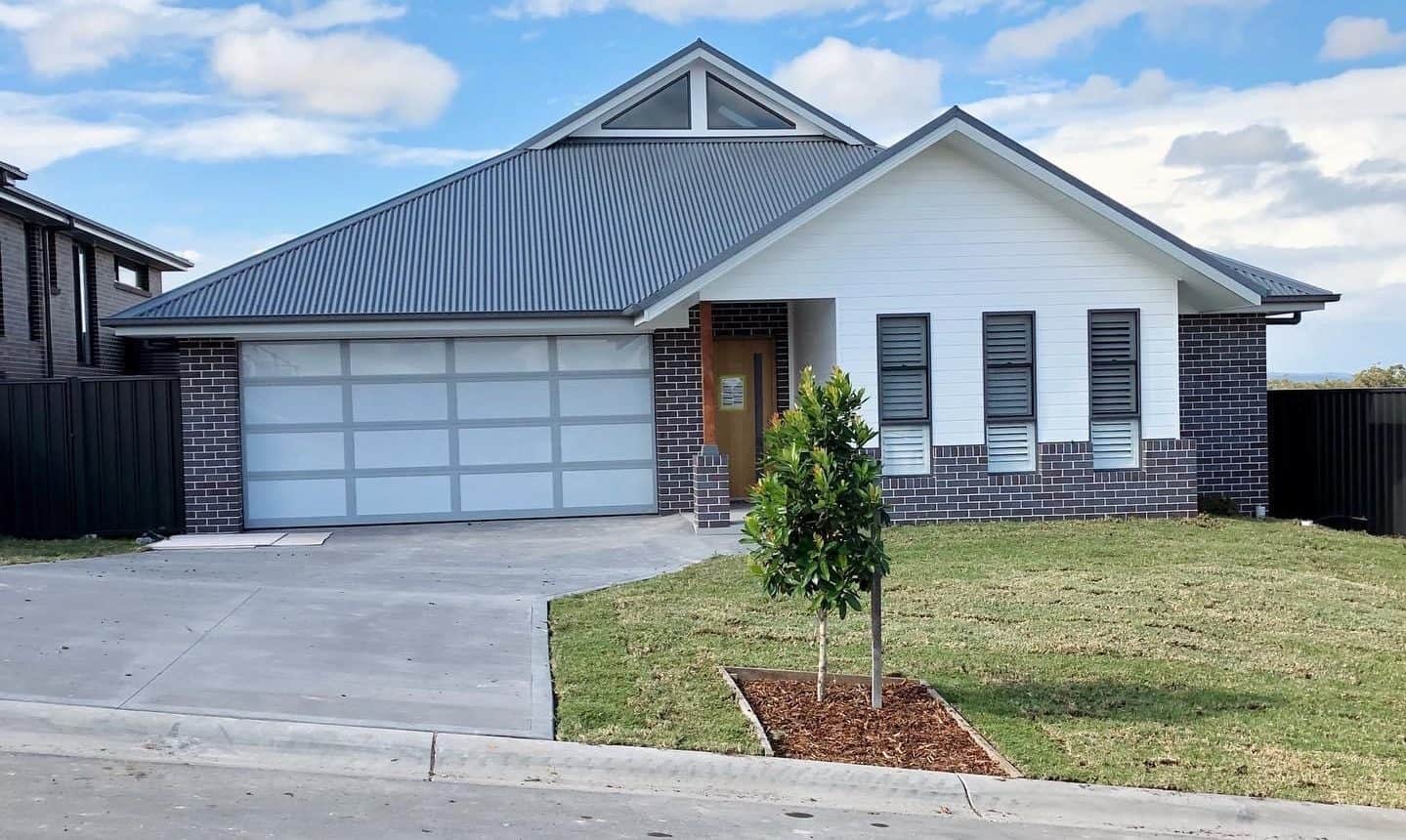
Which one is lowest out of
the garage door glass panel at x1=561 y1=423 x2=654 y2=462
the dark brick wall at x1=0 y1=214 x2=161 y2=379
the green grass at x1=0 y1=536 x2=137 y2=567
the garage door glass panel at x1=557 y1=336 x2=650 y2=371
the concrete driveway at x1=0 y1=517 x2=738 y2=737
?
the concrete driveway at x1=0 y1=517 x2=738 y2=737

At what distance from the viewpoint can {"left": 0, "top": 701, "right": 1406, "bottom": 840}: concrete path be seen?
19.9ft

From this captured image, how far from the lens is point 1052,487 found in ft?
53.1

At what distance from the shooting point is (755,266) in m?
15.7

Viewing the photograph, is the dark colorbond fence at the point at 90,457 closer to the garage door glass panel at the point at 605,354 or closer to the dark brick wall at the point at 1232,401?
the garage door glass panel at the point at 605,354

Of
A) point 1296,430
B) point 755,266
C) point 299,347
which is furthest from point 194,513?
point 1296,430

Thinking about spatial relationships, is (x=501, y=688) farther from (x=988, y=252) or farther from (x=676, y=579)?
(x=988, y=252)

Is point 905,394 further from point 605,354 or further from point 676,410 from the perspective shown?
point 605,354

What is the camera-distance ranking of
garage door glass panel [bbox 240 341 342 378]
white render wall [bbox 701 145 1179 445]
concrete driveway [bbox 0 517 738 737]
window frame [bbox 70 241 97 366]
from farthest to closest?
window frame [bbox 70 241 97 366] → garage door glass panel [bbox 240 341 342 378] → white render wall [bbox 701 145 1179 445] → concrete driveway [bbox 0 517 738 737]

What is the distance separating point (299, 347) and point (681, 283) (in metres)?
5.07

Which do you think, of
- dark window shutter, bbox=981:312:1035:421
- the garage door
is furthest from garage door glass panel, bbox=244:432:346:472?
dark window shutter, bbox=981:312:1035:421

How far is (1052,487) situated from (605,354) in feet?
19.6

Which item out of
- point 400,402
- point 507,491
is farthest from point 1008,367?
point 400,402

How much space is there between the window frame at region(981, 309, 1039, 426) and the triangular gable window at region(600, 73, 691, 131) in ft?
26.2

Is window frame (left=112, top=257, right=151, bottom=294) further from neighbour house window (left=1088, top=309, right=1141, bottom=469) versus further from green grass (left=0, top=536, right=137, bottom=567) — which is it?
neighbour house window (left=1088, top=309, right=1141, bottom=469)
